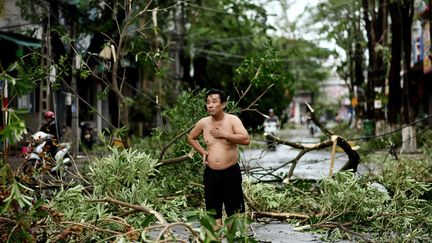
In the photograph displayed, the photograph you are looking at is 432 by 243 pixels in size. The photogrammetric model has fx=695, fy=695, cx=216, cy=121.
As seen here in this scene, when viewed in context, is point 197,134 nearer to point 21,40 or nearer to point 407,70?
point 21,40

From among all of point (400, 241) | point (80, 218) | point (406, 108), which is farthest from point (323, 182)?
point (406, 108)

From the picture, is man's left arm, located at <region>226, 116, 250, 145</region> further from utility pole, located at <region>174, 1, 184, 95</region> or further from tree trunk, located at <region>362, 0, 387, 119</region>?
utility pole, located at <region>174, 1, 184, 95</region>

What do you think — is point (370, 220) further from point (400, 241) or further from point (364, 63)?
point (364, 63)

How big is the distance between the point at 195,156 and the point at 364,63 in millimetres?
34710

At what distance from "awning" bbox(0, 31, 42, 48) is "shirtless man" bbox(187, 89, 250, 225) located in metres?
13.0

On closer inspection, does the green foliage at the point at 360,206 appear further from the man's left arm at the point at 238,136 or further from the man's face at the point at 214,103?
the man's face at the point at 214,103

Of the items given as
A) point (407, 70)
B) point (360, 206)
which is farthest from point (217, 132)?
point (407, 70)

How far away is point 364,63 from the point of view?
143 ft

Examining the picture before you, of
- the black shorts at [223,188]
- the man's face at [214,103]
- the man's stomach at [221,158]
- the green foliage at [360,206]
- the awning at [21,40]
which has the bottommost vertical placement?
the green foliage at [360,206]

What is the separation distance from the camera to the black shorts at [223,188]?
7.63 m

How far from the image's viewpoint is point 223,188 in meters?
7.66

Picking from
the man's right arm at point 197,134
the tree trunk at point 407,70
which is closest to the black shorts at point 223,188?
the man's right arm at point 197,134

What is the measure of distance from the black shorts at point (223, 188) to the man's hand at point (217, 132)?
40 centimetres

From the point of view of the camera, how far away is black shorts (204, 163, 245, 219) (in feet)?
25.0
